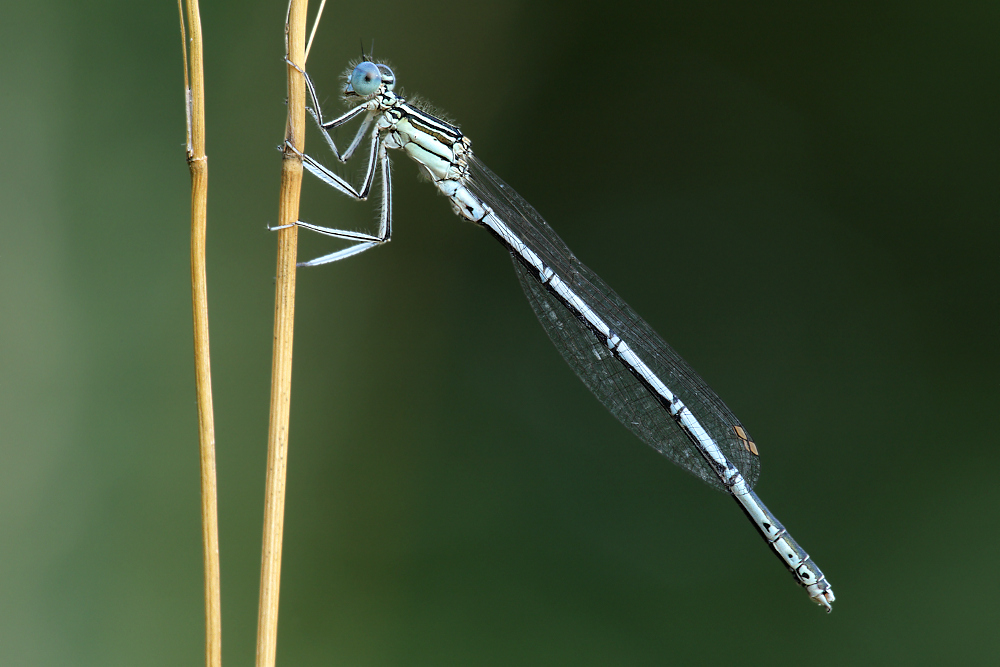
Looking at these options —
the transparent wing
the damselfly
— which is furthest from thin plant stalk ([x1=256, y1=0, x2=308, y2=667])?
the transparent wing

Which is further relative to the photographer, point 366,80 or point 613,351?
point 613,351

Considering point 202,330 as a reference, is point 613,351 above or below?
below

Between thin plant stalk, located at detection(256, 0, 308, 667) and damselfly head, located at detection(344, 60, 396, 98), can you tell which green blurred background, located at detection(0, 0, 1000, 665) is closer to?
damselfly head, located at detection(344, 60, 396, 98)

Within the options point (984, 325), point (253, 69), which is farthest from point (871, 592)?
point (253, 69)

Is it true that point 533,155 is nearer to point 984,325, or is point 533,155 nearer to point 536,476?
point 536,476

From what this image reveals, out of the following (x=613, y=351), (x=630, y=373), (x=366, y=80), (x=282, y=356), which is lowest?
(x=630, y=373)

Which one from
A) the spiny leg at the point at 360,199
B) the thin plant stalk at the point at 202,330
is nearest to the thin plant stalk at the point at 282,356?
the thin plant stalk at the point at 202,330

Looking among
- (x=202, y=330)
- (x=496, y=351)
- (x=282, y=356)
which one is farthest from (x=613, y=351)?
(x=202, y=330)

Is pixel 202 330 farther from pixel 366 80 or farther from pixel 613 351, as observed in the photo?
pixel 613 351
